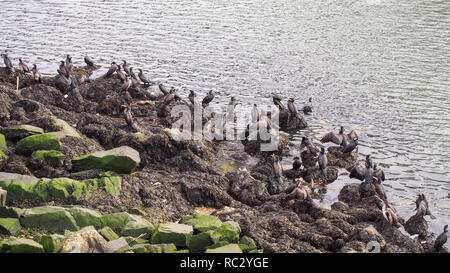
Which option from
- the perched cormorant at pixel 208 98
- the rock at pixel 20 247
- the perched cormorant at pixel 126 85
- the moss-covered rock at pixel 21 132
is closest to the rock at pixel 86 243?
the rock at pixel 20 247

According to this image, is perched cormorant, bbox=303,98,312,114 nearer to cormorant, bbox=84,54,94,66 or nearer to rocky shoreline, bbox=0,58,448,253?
rocky shoreline, bbox=0,58,448,253

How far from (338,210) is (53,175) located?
8.26 m

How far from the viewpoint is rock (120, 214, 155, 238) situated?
10461 millimetres

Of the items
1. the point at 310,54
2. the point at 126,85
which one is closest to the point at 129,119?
the point at 126,85

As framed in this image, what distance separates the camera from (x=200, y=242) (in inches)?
404

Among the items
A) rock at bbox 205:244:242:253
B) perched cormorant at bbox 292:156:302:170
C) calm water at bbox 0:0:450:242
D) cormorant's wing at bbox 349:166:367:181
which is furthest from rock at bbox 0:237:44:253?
cormorant's wing at bbox 349:166:367:181

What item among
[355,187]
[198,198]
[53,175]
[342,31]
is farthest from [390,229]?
[342,31]

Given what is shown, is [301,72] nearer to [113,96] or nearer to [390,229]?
[113,96]

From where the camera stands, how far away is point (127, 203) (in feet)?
40.1

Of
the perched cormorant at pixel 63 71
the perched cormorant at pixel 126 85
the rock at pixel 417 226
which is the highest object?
the perched cormorant at pixel 63 71

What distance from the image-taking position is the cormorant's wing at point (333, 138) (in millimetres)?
18109

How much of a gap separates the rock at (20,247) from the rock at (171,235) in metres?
2.44

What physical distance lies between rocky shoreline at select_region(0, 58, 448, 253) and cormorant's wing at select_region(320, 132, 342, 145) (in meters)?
Result: 0.41

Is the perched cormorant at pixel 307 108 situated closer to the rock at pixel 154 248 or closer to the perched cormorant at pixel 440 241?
the perched cormorant at pixel 440 241
